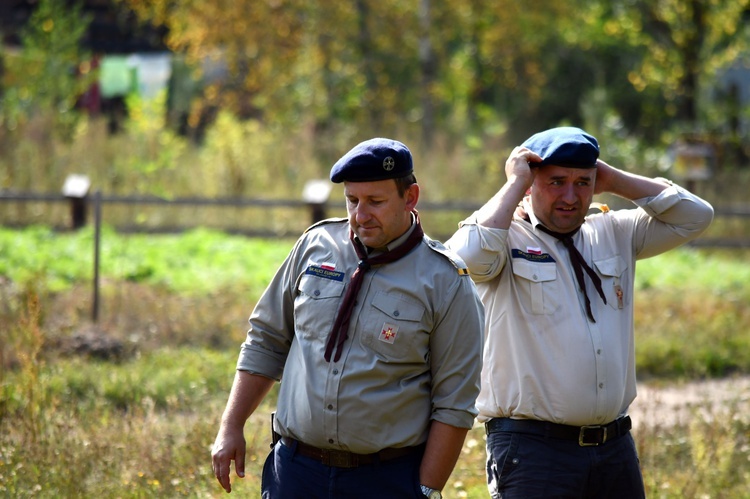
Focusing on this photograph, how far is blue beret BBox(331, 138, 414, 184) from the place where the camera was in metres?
3.41

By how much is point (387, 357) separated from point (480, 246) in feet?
2.27

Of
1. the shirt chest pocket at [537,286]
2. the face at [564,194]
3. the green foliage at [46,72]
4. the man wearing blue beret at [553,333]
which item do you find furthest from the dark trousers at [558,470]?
the green foliage at [46,72]

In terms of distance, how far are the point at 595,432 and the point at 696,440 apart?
2.43 metres

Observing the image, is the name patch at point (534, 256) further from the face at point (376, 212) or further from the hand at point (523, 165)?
the face at point (376, 212)

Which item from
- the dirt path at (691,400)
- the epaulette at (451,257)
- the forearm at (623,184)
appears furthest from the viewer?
the dirt path at (691,400)

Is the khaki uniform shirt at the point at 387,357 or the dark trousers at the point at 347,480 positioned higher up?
the khaki uniform shirt at the point at 387,357

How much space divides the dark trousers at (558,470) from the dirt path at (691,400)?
290 centimetres

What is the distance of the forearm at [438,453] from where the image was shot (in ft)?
11.1

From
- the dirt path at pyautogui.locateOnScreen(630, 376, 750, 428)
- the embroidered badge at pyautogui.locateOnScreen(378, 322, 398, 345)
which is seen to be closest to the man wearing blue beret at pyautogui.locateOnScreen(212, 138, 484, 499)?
the embroidered badge at pyautogui.locateOnScreen(378, 322, 398, 345)

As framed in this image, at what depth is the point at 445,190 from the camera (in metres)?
15.7

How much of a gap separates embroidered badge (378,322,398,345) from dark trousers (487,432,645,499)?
0.80m

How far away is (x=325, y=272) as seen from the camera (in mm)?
3537

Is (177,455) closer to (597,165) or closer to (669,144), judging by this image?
(597,165)

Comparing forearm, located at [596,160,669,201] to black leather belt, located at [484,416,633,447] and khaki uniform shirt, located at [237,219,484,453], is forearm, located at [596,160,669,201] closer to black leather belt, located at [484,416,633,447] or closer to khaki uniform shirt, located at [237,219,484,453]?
black leather belt, located at [484,416,633,447]
